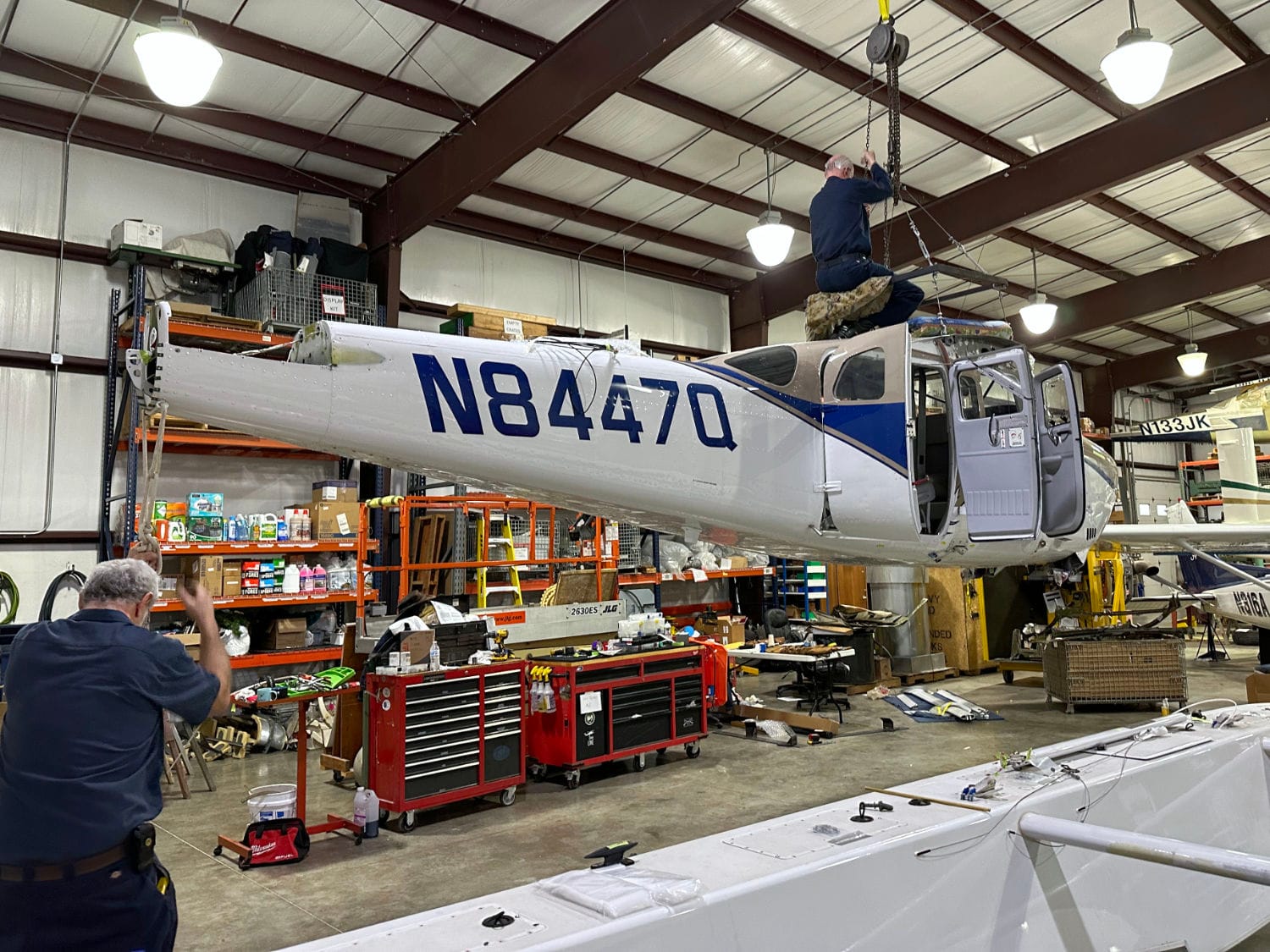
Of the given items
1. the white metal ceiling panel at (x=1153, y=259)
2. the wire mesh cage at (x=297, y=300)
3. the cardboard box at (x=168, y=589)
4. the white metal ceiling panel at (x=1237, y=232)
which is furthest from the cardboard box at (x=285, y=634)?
the white metal ceiling panel at (x=1237, y=232)

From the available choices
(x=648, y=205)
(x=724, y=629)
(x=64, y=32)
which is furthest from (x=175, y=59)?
(x=724, y=629)

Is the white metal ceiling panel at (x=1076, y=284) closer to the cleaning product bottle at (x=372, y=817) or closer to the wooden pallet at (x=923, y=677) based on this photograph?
the wooden pallet at (x=923, y=677)

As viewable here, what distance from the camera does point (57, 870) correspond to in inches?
86.6

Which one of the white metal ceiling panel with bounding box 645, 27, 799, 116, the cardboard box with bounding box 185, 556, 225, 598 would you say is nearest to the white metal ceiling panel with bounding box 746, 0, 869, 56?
the white metal ceiling panel with bounding box 645, 27, 799, 116

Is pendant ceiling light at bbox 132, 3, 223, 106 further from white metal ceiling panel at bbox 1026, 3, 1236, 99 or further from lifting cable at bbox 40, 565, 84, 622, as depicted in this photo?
white metal ceiling panel at bbox 1026, 3, 1236, 99

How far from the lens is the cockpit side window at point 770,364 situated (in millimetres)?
4641

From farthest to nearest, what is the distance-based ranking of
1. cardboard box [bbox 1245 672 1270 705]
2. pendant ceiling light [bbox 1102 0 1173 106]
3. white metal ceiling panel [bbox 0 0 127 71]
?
white metal ceiling panel [bbox 0 0 127 71] < cardboard box [bbox 1245 672 1270 705] < pendant ceiling light [bbox 1102 0 1173 106]

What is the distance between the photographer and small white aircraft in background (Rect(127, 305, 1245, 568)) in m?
3.21

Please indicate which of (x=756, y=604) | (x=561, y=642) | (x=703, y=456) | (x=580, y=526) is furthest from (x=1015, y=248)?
(x=703, y=456)

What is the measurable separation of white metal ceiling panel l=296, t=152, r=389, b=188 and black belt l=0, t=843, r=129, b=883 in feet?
27.8

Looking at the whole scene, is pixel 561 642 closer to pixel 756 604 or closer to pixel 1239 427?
pixel 756 604

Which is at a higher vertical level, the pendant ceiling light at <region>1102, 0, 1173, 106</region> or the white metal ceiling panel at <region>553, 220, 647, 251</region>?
the white metal ceiling panel at <region>553, 220, 647, 251</region>

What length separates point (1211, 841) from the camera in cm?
331

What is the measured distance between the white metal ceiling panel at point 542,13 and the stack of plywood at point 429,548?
4.80m
